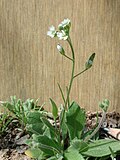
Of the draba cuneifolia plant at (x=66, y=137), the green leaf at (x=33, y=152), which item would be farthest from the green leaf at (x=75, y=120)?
the green leaf at (x=33, y=152)

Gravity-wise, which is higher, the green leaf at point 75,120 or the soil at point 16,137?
the green leaf at point 75,120

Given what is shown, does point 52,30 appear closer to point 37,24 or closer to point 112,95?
point 37,24

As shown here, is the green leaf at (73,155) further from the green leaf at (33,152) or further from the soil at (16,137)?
the soil at (16,137)

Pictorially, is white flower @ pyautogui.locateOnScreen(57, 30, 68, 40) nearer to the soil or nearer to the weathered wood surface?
the weathered wood surface

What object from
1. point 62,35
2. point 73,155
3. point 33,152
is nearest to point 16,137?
point 33,152

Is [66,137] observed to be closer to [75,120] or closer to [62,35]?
[75,120]

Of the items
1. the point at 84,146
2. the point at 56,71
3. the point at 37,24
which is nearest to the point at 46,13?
the point at 37,24
